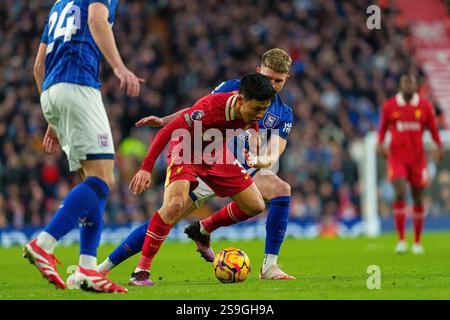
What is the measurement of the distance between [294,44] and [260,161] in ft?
56.4

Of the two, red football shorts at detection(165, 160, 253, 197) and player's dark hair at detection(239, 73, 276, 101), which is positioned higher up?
player's dark hair at detection(239, 73, 276, 101)

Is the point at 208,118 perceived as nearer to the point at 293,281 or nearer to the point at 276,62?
the point at 276,62

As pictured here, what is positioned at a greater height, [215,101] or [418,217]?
[215,101]

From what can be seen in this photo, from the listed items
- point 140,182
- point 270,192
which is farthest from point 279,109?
point 140,182

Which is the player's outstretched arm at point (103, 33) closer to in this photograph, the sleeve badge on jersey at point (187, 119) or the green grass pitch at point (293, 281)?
the sleeve badge on jersey at point (187, 119)

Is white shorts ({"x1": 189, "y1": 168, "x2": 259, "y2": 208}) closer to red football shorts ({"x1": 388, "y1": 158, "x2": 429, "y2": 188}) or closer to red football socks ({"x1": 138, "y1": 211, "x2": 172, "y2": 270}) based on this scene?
red football socks ({"x1": 138, "y1": 211, "x2": 172, "y2": 270})

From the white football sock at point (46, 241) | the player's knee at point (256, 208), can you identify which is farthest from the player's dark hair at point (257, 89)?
the white football sock at point (46, 241)

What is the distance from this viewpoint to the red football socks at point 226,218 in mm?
8297

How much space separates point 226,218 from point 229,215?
0.14 feet

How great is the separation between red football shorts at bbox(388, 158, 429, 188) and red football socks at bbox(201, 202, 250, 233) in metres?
5.47

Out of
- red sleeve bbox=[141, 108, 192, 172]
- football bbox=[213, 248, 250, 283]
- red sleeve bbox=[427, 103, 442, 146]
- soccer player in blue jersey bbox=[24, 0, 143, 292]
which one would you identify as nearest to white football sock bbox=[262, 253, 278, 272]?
football bbox=[213, 248, 250, 283]

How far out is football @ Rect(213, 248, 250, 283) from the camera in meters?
7.54

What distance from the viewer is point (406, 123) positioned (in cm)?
1346
